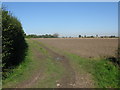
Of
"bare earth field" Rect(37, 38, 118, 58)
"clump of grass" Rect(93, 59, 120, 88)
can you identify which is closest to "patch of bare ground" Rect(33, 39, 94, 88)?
"clump of grass" Rect(93, 59, 120, 88)

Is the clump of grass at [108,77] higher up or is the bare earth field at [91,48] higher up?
the clump of grass at [108,77]

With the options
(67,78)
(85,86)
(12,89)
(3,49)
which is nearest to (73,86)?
(85,86)

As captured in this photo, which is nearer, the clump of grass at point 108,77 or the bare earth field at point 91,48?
the clump of grass at point 108,77

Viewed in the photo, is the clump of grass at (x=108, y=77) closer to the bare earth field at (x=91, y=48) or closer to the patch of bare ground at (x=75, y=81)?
the patch of bare ground at (x=75, y=81)

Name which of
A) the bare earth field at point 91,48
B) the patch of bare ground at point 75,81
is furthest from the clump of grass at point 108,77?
the bare earth field at point 91,48

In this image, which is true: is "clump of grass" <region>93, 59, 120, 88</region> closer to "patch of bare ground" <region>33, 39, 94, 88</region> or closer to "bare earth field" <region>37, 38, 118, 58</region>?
"patch of bare ground" <region>33, 39, 94, 88</region>


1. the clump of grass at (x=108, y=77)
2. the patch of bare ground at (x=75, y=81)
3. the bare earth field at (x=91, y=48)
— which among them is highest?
the clump of grass at (x=108, y=77)

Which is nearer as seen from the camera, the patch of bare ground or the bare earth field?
the patch of bare ground

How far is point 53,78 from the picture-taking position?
8758mm

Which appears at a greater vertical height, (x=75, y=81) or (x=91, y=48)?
(x=75, y=81)

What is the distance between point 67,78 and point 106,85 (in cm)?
226

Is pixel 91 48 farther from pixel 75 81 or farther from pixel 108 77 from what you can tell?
pixel 75 81

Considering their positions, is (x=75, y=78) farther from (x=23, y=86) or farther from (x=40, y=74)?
(x=23, y=86)

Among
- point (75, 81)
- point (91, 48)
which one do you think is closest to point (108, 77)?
point (75, 81)
